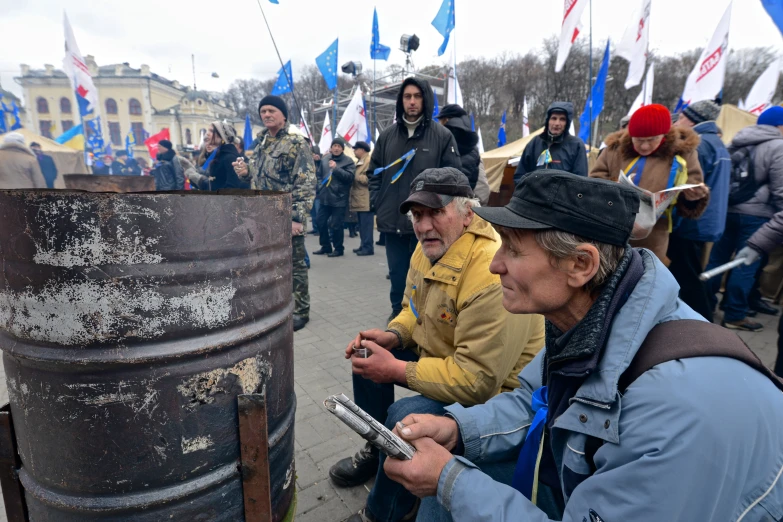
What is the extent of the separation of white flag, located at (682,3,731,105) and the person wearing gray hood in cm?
561

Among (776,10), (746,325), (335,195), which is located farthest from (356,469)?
(776,10)

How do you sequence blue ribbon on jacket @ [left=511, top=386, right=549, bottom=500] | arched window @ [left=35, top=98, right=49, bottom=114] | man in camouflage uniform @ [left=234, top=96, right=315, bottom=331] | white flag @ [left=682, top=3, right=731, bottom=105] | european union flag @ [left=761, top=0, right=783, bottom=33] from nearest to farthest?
blue ribbon on jacket @ [left=511, top=386, right=549, bottom=500] → man in camouflage uniform @ [left=234, top=96, right=315, bottom=331] → european union flag @ [left=761, top=0, right=783, bottom=33] → white flag @ [left=682, top=3, right=731, bottom=105] → arched window @ [left=35, top=98, right=49, bottom=114]

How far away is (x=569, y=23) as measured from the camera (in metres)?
8.97

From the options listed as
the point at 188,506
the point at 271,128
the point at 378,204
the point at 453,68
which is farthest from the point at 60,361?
the point at 453,68

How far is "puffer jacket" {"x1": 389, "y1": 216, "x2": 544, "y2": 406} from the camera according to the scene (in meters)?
1.69

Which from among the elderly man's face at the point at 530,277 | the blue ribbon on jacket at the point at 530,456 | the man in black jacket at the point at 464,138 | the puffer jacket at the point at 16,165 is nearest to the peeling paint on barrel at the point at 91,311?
the elderly man's face at the point at 530,277

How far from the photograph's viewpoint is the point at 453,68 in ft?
34.1

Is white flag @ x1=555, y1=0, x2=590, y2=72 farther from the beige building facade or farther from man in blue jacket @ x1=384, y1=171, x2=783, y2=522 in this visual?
the beige building facade

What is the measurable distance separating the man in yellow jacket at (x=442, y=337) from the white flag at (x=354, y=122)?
946cm

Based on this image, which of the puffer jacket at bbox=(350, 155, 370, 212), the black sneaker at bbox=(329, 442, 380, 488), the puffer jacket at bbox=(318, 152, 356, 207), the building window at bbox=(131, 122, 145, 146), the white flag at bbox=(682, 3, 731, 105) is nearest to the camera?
the black sneaker at bbox=(329, 442, 380, 488)

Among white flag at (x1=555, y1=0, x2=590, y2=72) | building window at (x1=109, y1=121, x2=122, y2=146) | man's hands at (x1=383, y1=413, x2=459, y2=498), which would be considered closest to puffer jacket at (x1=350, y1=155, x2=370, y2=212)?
white flag at (x1=555, y1=0, x2=590, y2=72)

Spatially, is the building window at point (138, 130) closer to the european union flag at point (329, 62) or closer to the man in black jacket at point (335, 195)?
the european union flag at point (329, 62)

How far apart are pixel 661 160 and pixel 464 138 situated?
203 cm

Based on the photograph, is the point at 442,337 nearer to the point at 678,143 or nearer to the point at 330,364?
the point at 330,364
